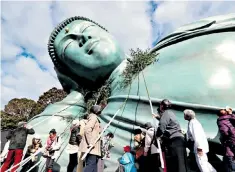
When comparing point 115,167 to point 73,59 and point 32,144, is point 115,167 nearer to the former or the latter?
point 32,144

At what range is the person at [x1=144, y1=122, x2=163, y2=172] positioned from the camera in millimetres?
2918

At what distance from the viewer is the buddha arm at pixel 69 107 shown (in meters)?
5.32

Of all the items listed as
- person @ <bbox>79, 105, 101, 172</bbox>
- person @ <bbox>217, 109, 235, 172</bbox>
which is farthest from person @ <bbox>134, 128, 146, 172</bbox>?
person @ <bbox>217, 109, 235, 172</bbox>

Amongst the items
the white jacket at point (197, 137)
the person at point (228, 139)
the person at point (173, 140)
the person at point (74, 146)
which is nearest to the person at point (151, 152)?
the person at point (173, 140)

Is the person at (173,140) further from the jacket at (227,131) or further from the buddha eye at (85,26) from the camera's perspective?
the buddha eye at (85,26)

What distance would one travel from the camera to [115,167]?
362cm

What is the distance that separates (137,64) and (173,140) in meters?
2.33

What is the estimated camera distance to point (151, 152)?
2.92 metres

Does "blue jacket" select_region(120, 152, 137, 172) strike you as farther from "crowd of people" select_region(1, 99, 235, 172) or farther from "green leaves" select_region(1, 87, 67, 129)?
"green leaves" select_region(1, 87, 67, 129)

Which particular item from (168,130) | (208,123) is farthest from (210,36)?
(168,130)

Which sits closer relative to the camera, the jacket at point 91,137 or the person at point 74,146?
the jacket at point 91,137

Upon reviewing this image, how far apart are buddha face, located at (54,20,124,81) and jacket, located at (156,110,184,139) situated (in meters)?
2.84

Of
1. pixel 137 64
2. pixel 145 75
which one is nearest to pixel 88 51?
pixel 137 64

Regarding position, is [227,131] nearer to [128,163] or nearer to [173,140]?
[173,140]
